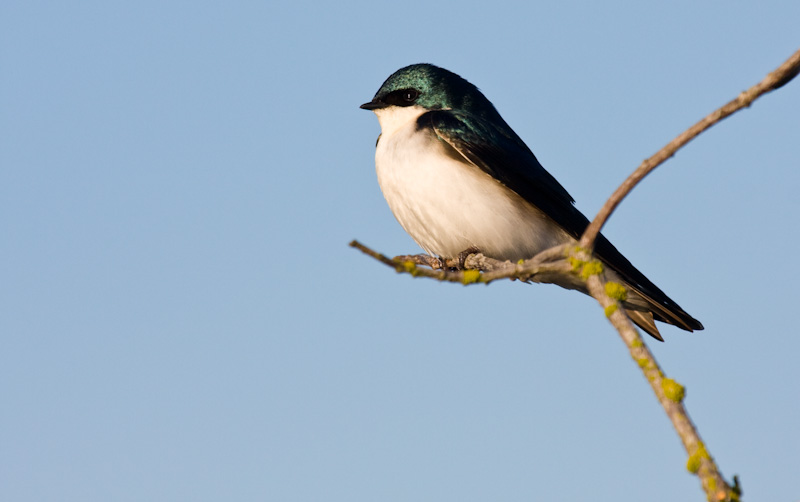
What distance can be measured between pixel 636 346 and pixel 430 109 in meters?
4.67

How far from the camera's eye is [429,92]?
22.7 ft

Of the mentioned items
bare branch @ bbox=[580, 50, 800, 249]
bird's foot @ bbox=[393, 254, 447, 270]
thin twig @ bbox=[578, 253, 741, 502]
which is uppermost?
bird's foot @ bbox=[393, 254, 447, 270]

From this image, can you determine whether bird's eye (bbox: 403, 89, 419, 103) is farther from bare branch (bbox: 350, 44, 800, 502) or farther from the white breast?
bare branch (bbox: 350, 44, 800, 502)

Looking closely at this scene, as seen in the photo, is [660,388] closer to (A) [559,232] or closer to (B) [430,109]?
(A) [559,232]

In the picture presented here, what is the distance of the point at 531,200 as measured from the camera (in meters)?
6.45

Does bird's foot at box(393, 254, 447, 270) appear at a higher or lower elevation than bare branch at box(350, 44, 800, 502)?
higher

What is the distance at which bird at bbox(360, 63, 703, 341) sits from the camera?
6113 millimetres

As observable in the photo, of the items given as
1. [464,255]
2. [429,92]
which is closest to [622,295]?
[464,255]

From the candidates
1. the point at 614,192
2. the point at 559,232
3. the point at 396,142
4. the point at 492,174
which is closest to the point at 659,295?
the point at 559,232

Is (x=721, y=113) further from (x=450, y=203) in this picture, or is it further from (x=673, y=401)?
(x=450, y=203)

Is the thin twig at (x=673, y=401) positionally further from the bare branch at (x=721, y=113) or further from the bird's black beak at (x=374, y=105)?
the bird's black beak at (x=374, y=105)

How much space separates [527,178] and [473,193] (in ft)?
2.14

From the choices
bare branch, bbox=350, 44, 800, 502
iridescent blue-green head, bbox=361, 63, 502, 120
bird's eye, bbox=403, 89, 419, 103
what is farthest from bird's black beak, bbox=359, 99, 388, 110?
bare branch, bbox=350, 44, 800, 502

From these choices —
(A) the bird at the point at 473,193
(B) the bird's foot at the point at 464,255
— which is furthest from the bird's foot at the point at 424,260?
(A) the bird at the point at 473,193
